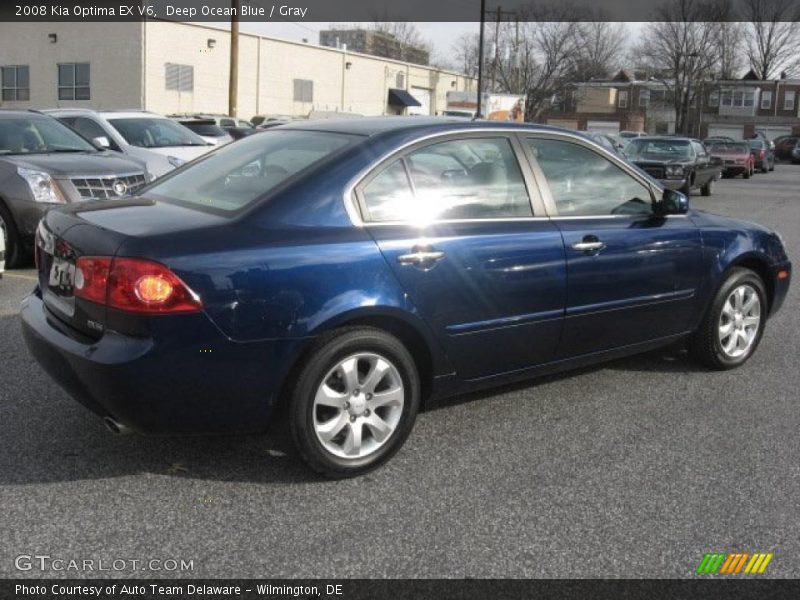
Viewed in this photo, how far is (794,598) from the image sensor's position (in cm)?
287

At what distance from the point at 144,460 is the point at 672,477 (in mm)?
2423

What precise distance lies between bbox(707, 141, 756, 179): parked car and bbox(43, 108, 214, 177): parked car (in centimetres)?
2299

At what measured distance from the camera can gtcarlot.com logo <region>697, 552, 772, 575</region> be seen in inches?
119

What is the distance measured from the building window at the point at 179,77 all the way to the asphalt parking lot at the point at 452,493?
3523 centimetres

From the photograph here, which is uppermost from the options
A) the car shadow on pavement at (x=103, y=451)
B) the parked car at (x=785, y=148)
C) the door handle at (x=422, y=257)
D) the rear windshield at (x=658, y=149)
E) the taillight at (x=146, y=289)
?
the parked car at (x=785, y=148)

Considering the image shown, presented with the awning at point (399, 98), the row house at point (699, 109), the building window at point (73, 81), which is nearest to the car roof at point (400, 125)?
the building window at point (73, 81)

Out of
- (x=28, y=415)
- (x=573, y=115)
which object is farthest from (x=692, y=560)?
(x=573, y=115)

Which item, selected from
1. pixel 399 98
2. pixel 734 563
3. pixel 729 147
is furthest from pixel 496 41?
pixel 734 563

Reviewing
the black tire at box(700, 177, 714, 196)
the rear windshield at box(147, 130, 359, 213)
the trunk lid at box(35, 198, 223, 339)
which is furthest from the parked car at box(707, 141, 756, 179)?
the trunk lid at box(35, 198, 223, 339)

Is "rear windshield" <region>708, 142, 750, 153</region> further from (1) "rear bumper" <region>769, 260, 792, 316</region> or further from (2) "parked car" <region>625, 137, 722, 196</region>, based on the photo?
(1) "rear bumper" <region>769, 260, 792, 316</region>

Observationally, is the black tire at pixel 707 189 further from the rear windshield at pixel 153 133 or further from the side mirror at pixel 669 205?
the side mirror at pixel 669 205

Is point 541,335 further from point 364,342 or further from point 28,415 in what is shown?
point 28,415

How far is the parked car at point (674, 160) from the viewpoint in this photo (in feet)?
61.6

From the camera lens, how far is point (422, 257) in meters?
3.81
